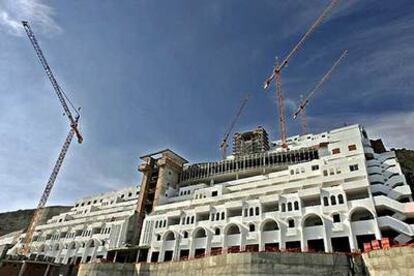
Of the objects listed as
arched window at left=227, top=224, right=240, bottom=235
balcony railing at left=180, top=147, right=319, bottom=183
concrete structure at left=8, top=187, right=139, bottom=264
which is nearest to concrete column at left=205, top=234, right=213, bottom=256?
arched window at left=227, top=224, right=240, bottom=235

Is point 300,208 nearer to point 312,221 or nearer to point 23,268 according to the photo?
point 312,221

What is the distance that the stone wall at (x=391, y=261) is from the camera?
35156 millimetres

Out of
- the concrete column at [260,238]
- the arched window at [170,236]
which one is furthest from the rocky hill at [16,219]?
the concrete column at [260,238]

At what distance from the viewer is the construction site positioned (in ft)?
136

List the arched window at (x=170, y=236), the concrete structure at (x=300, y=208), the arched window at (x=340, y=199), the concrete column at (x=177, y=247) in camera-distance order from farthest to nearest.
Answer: the arched window at (x=170, y=236) → the concrete column at (x=177, y=247) → the arched window at (x=340, y=199) → the concrete structure at (x=300, y=208)

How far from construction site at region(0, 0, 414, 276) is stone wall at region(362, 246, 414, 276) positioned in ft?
0.36

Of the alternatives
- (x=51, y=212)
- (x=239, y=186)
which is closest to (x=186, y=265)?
(x=239, y=186)

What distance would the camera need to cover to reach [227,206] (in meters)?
65.0

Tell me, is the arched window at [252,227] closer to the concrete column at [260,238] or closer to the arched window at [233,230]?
the concrete column at [260,238]

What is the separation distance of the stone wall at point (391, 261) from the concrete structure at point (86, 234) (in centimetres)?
5446

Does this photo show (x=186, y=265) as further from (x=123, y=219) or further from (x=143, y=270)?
(x=123, y=219)

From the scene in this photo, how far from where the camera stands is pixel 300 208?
181 feet

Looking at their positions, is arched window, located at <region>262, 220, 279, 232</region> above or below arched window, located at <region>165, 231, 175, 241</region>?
above

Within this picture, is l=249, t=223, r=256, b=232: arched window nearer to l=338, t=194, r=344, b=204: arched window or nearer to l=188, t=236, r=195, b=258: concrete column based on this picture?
l=188, t=236, r=195, b=258: concrete column
